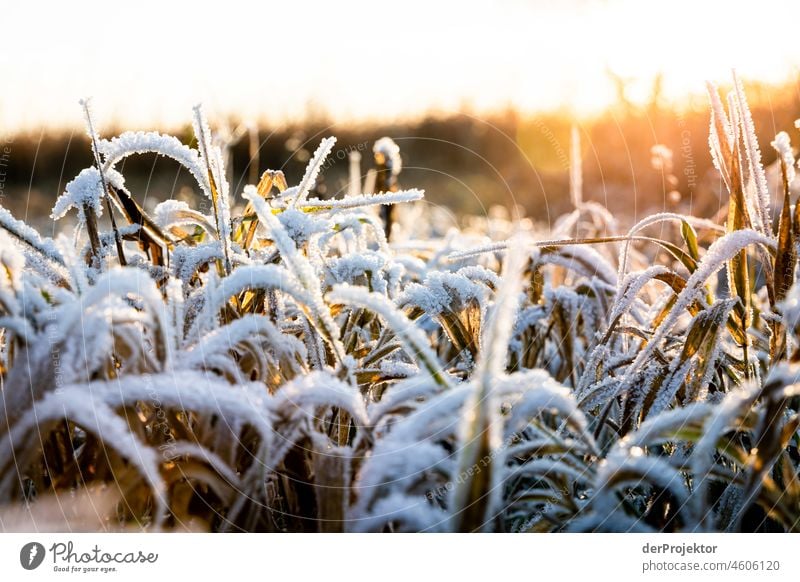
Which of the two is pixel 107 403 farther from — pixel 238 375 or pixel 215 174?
pixel 215 174

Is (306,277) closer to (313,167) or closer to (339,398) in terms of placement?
(339,398)

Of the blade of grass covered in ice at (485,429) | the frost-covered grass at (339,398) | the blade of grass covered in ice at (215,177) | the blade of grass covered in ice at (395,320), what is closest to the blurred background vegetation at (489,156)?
the blade of grass covered in ice at (215,177)

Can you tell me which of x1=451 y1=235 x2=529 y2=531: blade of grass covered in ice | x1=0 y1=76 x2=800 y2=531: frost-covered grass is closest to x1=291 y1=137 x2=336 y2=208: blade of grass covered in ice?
x1=0 y1=76 x2=800 y2=531: frost-covered grass

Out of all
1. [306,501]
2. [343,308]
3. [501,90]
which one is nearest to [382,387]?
[343,308]

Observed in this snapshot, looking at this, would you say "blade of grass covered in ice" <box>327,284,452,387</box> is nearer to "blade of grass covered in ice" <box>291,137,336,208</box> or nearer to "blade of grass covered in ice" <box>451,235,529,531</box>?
"blade of grass covered in ice" <box>451,235,529,531</box>

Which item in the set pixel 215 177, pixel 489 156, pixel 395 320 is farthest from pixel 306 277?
pixel 489 156

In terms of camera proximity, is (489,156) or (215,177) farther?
(489,156)

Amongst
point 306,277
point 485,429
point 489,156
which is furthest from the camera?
point 489,156

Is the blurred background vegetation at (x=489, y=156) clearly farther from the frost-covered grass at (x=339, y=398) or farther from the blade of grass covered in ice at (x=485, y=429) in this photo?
the blade of grass covered in ice at (x=485, y=429)

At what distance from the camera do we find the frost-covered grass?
1.76ft

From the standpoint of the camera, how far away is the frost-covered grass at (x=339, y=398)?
1.76 ft

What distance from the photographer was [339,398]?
547 mm

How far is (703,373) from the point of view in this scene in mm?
684

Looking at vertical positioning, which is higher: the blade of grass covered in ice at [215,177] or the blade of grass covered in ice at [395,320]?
the blade of grass covered in ice at [215,177]
